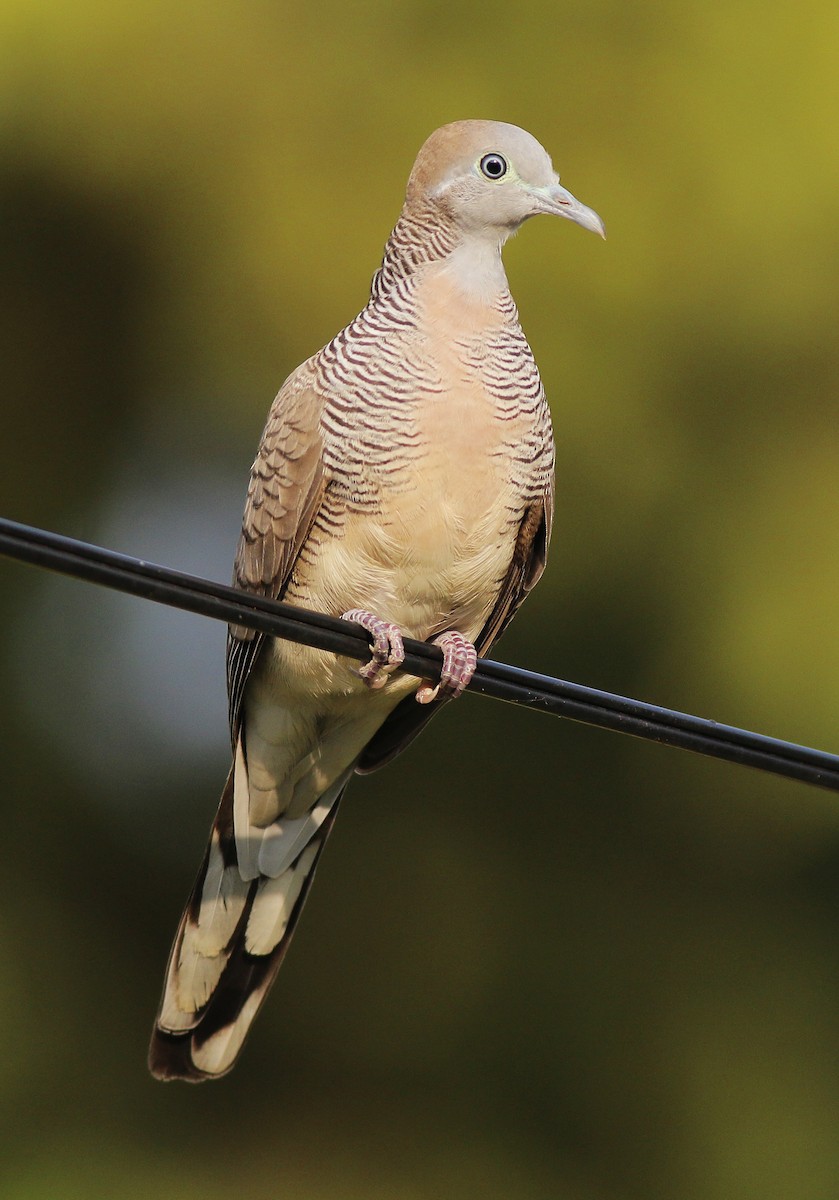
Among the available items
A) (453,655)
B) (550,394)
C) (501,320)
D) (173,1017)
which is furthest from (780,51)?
(173,1017)

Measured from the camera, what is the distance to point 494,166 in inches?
137

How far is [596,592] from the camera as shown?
7246 mm

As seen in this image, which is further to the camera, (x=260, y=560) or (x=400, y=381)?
(x=260, y=560)

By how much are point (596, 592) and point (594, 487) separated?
0.55 metres

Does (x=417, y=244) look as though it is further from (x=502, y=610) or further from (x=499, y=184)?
(x=502, y=610)

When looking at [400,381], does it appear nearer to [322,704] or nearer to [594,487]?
[322,704]

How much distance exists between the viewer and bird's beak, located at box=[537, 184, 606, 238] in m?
3.44

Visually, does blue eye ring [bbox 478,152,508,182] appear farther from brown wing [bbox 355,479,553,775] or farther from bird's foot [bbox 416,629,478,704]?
bird's foot [bbox 416,629,478,704]

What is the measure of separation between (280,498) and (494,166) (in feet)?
3.23

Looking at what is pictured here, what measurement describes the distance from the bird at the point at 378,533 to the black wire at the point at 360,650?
0.51m

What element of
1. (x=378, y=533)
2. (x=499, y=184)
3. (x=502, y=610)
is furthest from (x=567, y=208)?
(x=502, y=610)

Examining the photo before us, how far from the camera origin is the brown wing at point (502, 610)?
3.56 metres

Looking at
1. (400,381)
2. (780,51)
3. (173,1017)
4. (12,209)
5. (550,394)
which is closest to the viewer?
(400,381)

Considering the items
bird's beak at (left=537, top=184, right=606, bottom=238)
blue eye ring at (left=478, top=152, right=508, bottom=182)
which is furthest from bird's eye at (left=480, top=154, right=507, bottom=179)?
bird's beak at (left=537, top=184, right=606, bottom=238)
